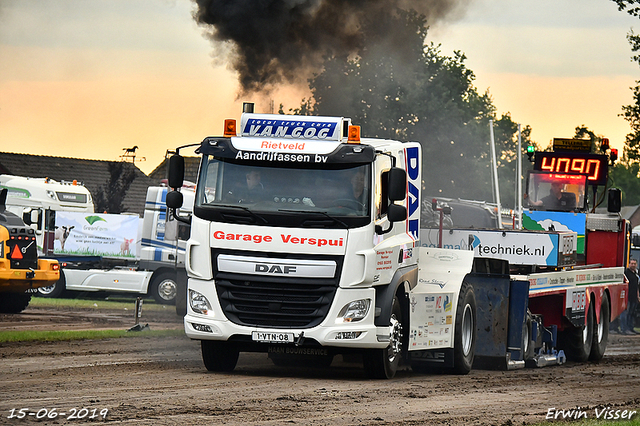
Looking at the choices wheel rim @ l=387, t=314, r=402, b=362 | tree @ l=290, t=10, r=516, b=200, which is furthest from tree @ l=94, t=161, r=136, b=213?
wheel rim @ l=387, t=314, r=402, b=362

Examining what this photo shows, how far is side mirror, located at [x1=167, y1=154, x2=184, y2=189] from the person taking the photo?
12.3 metres

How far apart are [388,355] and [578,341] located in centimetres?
633

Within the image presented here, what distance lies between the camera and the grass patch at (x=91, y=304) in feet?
89.2

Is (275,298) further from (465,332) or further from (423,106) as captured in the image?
(423,106)

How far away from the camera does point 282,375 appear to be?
1285 centimetres

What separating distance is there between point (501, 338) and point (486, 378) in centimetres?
130

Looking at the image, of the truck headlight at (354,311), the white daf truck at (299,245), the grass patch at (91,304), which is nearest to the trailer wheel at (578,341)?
the white daf truck at (299,245)

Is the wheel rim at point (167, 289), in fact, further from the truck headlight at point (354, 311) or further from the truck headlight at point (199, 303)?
the truck headlight at point (354, 311)

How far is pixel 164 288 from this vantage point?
28.0m

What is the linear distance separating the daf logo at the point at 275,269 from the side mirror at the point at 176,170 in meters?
1.47

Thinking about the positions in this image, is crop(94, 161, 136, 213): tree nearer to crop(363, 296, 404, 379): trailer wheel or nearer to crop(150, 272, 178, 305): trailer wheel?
crop(150, 272, 178, 305): trailer wheel

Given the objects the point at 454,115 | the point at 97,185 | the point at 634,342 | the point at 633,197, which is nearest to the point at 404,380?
the point at 634,342

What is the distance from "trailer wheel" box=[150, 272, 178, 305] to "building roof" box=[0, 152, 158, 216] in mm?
32474

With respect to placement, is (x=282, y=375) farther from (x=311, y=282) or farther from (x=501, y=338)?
(x=501, y=338)
